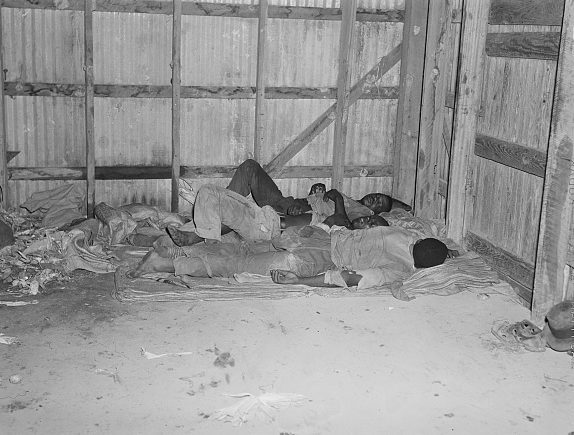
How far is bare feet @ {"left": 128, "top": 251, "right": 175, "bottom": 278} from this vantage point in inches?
243

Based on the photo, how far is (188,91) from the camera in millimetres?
8133

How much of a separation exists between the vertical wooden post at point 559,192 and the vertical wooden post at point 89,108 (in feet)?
16.0

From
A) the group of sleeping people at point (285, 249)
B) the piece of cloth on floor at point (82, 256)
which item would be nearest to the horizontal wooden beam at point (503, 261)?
the group of sleeping people at point (285, 249)

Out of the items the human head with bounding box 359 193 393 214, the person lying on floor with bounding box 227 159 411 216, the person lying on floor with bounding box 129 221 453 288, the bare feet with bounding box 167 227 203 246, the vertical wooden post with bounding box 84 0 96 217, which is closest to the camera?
the person lying on floor with bounding box 129 221 453 288

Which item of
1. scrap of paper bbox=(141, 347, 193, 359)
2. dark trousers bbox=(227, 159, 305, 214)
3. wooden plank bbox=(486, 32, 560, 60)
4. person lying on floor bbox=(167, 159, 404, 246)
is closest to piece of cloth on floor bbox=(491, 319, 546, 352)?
wooden plank bbox=(486, 32, 560, 60)

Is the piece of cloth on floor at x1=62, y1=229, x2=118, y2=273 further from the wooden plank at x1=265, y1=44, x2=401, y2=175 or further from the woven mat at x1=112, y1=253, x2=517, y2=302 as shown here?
the wooden plank at x1=265, y1=44, x2=401, y2=175

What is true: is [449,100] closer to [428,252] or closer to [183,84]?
[428,252]

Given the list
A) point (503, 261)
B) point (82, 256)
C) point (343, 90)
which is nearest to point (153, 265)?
point (82, 256)

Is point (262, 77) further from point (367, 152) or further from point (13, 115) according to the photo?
point (13, 115)

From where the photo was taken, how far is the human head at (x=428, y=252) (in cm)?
620

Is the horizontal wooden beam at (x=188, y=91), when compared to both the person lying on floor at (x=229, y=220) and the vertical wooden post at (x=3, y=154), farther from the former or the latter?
the person lying on floor at (x=229, y=220)

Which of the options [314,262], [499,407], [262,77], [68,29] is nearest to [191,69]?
[262,77]

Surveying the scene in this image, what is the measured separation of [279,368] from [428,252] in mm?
2084

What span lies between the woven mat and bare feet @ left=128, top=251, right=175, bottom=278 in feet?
0.23
